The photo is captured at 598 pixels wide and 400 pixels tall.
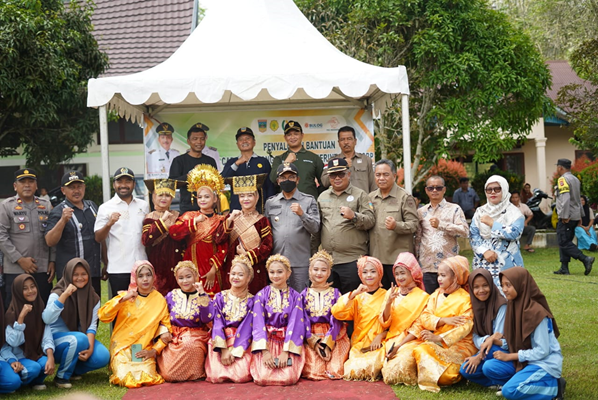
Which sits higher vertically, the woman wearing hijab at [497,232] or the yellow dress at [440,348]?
the woman wearing hijab at [497,232]

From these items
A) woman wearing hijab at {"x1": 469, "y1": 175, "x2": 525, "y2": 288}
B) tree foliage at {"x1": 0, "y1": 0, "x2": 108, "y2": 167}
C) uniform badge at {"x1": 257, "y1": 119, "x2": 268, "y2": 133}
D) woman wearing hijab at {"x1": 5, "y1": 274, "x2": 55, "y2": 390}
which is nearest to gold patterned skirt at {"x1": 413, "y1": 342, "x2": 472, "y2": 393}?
woman wearing hijab at {"x1": 469, "y1": 175, "x2": 525, "y2": 288}

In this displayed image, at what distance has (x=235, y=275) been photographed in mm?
5797

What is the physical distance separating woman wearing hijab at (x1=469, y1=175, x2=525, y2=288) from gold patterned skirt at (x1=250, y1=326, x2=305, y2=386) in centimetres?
183

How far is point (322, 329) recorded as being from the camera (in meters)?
5.84

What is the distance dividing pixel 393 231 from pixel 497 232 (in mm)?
927

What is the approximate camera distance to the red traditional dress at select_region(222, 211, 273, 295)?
6.16 meters

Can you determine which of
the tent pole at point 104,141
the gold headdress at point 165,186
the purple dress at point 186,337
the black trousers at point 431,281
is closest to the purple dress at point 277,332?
the purple dress at point 186,337

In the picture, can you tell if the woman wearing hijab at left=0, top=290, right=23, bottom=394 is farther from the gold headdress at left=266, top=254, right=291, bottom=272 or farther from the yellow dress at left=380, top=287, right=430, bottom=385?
the yellow dress at left=380, top=287, right=430, bottom=385

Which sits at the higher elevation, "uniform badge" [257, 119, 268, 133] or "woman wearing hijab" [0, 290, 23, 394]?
"uniform badge" [257, 119, 268, 133]

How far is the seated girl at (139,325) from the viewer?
18.6 feet


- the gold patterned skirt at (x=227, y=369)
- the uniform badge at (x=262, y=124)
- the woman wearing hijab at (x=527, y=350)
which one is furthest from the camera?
the uniform badge at (x=262, y=124)

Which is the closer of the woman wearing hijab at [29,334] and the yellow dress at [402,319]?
the woman wearing hijab at [29,334]

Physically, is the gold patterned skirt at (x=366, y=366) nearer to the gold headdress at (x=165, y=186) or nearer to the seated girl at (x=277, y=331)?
the seated girl at (x=277, y=331)

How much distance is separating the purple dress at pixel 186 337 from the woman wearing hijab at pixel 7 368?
1141 mm
